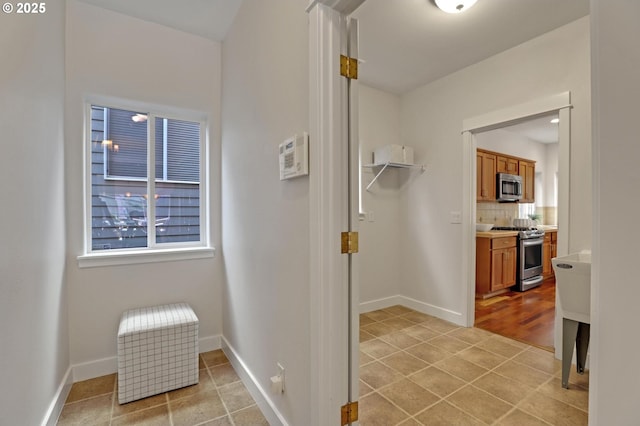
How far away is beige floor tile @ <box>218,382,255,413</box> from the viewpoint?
6.48ft

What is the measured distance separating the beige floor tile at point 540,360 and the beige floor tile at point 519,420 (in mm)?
716

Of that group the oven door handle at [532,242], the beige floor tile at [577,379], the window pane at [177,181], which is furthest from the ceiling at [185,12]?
the oven door handle at [532,242]

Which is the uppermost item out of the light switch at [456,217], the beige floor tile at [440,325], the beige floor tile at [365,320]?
the light switch at [456,217]

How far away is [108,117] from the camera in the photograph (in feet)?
8.29

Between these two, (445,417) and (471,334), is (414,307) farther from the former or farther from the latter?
(445,417)

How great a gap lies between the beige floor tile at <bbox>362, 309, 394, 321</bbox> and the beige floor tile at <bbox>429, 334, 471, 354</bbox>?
2.35ft

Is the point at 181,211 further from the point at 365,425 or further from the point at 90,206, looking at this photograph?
the point at 365,425

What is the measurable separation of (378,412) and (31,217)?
232cm

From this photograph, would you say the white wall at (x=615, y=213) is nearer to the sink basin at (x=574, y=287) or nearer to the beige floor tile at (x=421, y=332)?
the sink basin at (x=574, y=287)

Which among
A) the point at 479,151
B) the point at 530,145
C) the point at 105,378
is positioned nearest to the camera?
the point at 105,378

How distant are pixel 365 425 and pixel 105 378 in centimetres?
202

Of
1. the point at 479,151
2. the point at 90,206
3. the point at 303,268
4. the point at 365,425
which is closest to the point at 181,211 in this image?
the point at 90,206

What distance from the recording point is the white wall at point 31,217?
1.28 metres

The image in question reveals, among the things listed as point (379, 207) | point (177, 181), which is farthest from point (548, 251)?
point (177, 181)
